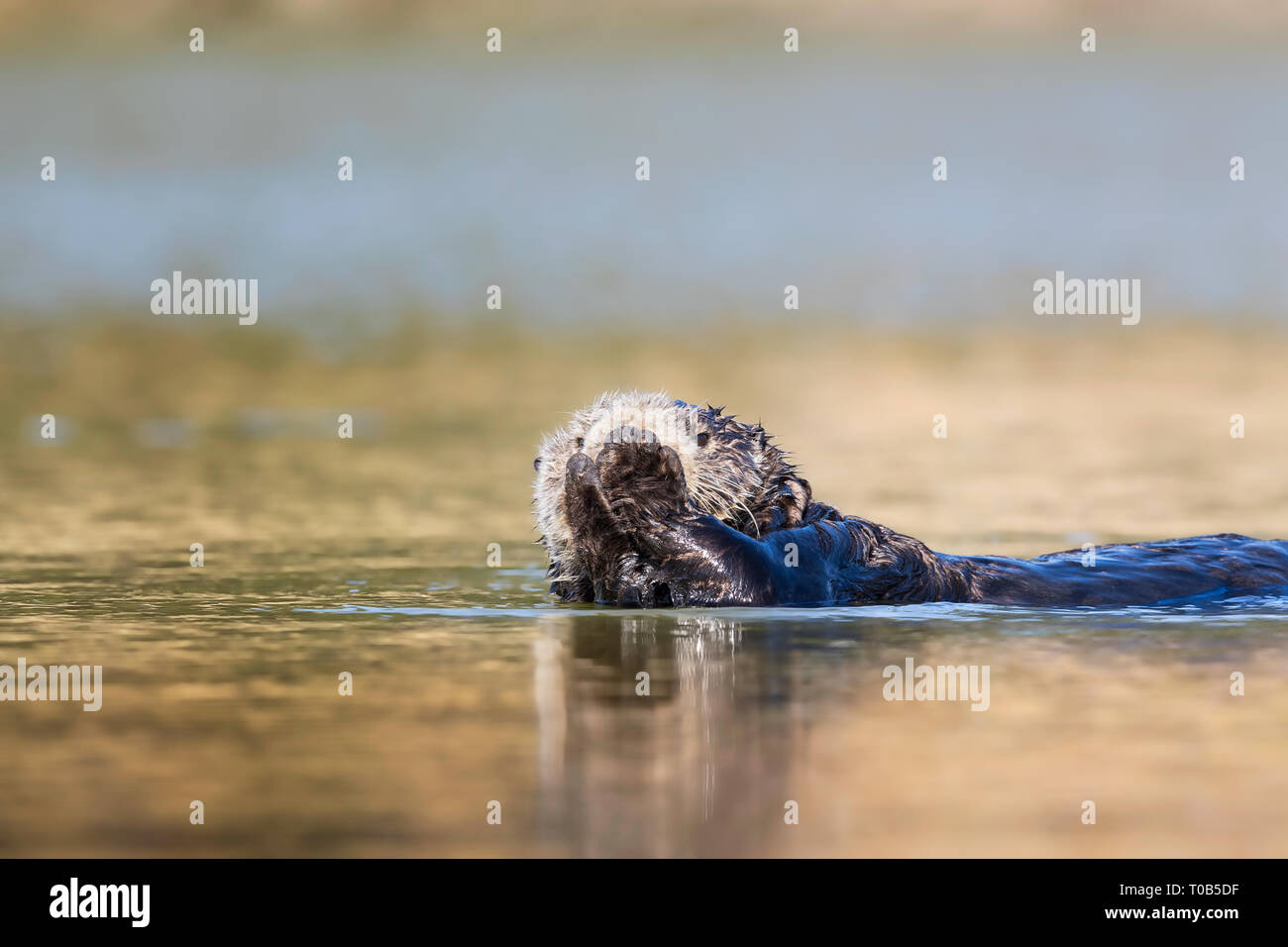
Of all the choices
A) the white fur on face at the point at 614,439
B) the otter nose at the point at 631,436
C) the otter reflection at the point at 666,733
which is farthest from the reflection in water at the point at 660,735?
the otter nose at the point at 631,436

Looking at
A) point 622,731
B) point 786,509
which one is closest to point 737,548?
point 786,509

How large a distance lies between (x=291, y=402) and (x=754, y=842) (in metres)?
16.1

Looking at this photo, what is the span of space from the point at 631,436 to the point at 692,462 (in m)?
0.34

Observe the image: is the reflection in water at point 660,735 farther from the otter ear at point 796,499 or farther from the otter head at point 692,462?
the otter ear at point 796,499

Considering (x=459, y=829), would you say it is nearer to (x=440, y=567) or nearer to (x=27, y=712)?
(x=27, y=712)

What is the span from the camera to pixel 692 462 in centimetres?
738

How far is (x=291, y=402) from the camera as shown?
19703 mm

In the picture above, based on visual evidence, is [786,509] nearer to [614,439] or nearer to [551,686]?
[614,439]

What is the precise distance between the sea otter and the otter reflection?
0.86ft

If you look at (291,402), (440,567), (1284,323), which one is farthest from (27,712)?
(1284,323)

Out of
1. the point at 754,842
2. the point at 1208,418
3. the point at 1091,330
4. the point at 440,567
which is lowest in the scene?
the point at 754,842

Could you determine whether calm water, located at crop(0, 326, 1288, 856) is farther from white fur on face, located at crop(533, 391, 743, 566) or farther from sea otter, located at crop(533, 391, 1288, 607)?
white fur on face, located at crop(533, 391, 743, 566)

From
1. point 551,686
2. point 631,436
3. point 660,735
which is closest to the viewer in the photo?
point 660,735

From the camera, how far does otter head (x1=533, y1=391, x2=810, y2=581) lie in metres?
7.30
